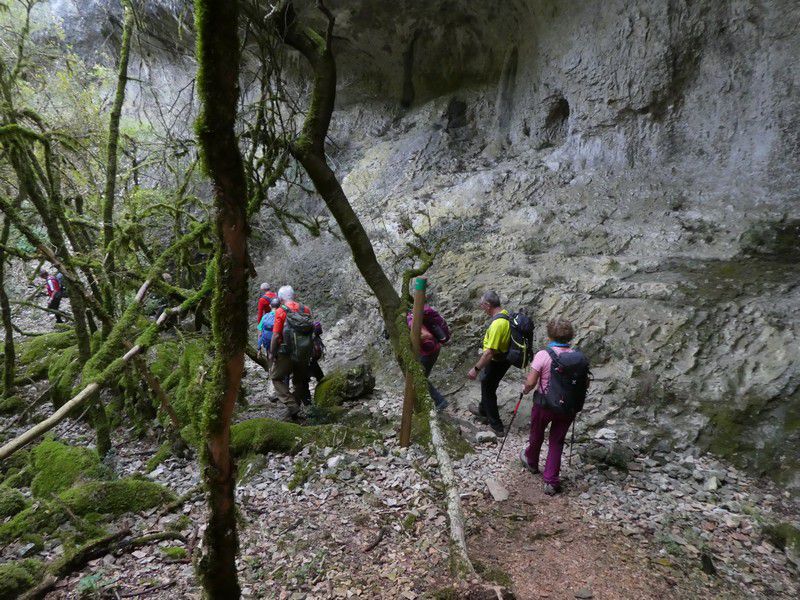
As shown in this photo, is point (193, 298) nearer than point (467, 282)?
Yes

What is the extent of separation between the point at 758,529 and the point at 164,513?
5.68 metres

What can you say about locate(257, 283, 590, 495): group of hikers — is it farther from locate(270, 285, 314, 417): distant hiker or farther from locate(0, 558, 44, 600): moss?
locate(0, 558, 44, 600): moss

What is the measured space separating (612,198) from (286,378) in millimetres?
7729

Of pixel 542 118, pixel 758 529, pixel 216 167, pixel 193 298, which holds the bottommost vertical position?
pixel 758 529

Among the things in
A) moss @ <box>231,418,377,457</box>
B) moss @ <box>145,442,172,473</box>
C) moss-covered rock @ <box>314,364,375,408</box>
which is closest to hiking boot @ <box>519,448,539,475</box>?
moss @ <box>231,418,377,457</box>

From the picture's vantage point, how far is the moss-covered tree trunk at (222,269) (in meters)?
1.64

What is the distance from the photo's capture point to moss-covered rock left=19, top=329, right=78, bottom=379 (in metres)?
9.80

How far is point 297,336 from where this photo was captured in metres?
6.38

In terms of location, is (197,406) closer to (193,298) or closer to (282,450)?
(193,298)

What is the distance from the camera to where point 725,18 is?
840 centimetres

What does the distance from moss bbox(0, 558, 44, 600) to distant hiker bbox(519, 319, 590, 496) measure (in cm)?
445

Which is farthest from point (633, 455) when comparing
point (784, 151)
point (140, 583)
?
point (784, 151)

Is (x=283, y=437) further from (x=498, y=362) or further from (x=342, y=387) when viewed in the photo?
(x=498, y=362)

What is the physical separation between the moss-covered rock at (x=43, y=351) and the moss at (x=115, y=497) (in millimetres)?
6948
